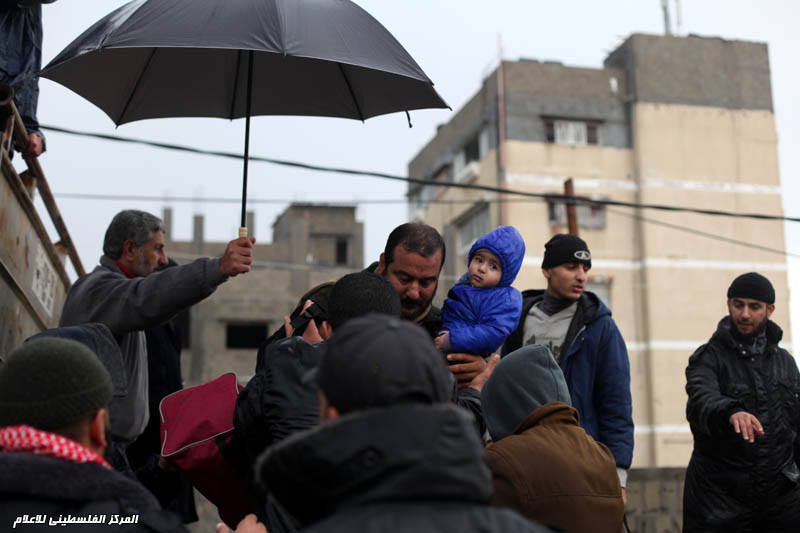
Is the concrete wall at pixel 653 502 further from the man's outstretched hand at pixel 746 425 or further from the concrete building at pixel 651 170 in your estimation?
the concrete building at pixel 651 170

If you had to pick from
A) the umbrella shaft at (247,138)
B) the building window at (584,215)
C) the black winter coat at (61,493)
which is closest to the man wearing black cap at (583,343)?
the umbrella shaft at (247,138)

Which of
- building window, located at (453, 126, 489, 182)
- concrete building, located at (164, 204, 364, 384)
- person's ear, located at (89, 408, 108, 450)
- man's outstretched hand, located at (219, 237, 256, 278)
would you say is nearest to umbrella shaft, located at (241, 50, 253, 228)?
man's outstretched hand, located at (219, 237, 256, 278)

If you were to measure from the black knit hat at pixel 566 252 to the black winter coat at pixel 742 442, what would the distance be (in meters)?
1.21

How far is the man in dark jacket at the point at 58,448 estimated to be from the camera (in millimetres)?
2242

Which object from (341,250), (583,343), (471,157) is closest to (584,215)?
(471,157)

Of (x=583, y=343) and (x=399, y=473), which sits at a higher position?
(x=583, y=343)

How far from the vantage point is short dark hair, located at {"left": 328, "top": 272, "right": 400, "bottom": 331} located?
318 cm

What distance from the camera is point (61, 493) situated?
2.24 m

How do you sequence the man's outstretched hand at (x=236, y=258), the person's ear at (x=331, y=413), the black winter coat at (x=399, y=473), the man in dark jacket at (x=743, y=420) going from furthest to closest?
the man in dark jacket at (x=743, y=420) → the man's outstretched hand at (x=236, y=258) → the person's ear at (x=331, y=413) → the black winter coat at (x=399, y=473)

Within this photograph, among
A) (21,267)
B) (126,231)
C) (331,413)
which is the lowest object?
(331,413)

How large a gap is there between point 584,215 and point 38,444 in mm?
34721

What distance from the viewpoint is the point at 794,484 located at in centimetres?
575

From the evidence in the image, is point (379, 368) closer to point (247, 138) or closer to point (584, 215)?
point (247, 138)

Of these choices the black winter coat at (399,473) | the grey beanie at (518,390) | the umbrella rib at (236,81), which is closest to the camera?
the black winter coat at (399,473)
